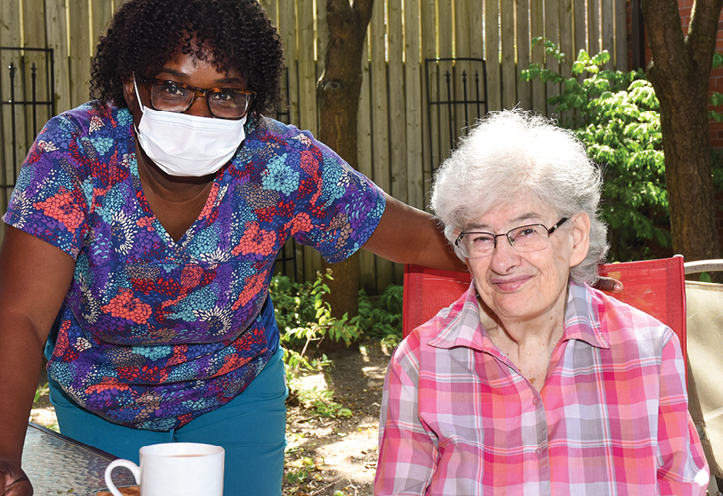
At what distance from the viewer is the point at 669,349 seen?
1833mm

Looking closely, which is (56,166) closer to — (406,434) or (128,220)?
(128,220)

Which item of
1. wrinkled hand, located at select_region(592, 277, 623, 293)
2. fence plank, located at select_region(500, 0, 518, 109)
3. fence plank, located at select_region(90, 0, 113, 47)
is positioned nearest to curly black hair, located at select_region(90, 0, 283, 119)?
wrinkled hand, located at select_region(592, 277, 623, 293)

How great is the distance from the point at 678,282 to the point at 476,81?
224 inches

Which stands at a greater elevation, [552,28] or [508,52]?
[552,28]

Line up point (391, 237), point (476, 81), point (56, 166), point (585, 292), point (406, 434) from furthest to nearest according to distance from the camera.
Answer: point (476, 81) < point (391, 237) < point (585, 292) < point (406, 434) < point (56, 166)

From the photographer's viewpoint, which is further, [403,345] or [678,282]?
[678,282]

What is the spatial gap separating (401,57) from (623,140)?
7.32 feet

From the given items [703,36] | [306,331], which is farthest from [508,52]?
[306,331]

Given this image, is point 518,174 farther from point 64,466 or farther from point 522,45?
point 522,45

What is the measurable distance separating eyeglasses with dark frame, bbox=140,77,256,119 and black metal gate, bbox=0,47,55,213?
15.4 feet

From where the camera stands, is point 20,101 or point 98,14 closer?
point 20,101

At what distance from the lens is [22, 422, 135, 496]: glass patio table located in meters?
1.48

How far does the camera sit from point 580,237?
193 cm

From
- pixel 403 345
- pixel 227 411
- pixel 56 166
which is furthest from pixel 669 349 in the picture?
pixel 56 166
